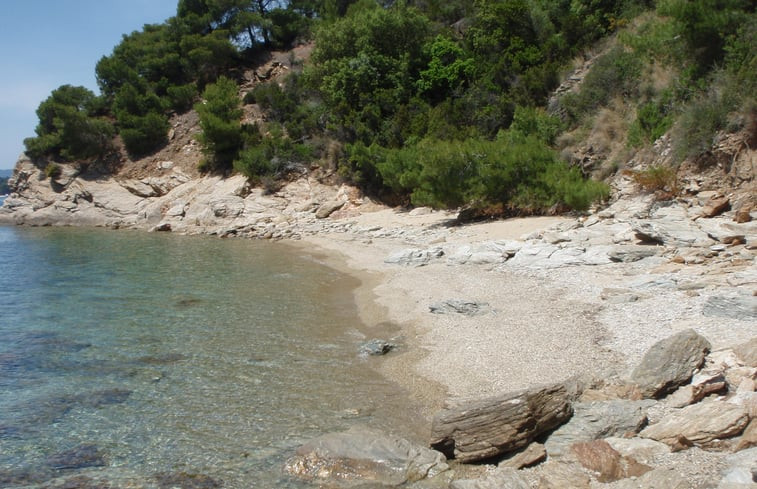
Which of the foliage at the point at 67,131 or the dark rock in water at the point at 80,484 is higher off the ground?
the foliage at the point at 67,131

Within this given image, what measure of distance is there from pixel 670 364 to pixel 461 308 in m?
4.38

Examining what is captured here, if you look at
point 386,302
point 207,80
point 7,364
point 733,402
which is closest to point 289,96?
point 207,80

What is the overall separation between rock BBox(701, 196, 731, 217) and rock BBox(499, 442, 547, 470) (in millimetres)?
9355

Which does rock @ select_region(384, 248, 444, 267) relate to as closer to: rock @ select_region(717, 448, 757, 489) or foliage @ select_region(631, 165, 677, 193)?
foliage @ select_region(631, 165, 677, 193)

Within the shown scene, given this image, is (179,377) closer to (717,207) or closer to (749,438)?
(749,438)

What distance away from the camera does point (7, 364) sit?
355 inches

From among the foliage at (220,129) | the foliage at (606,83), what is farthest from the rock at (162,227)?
the foliage at (606,83)

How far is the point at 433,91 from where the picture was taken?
101ft

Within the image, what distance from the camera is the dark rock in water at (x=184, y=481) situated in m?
5.45

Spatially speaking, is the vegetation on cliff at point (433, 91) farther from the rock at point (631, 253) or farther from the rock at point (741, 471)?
the rock at point (741, 471)

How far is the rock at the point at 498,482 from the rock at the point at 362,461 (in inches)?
17.9

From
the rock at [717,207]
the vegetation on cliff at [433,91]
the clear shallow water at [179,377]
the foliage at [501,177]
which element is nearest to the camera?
the clear shallow water at [179,377]

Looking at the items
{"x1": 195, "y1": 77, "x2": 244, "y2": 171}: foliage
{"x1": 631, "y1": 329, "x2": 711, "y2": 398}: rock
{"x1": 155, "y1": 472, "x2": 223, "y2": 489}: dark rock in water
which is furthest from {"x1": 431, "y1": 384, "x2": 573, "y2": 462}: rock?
{"x1": 195, "y1": 77, "x2": 244, "y2": 171}: foliage

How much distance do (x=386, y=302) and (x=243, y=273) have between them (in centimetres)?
609
